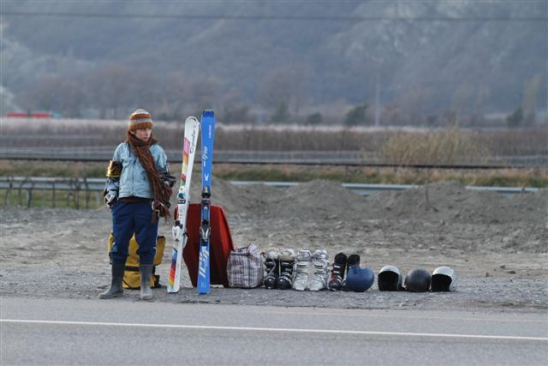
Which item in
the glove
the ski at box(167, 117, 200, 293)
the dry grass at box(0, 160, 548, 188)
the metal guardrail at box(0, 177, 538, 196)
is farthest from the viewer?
the dry grass at box(0, 160, 548, 188)

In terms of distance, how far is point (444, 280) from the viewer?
11.6 meters

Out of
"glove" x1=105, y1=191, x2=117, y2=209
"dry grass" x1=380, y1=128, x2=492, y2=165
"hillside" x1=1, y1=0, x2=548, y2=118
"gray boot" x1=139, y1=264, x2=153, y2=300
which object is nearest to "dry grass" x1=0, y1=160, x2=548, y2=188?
"dry grass" x1=380, y1=128, x2=492, y2=165

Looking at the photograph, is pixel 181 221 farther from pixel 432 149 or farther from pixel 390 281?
pixel 432 149

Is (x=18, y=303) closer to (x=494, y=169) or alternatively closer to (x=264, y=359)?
(x=264, y=359)

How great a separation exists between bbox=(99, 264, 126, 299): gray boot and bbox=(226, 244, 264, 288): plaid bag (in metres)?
1.22

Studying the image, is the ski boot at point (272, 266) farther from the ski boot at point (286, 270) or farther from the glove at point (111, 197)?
the glove at point (111, 197)

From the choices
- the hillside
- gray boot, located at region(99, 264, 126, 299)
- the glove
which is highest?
the hillside

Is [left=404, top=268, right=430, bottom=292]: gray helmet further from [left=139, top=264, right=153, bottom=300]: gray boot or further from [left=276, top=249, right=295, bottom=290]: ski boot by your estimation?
[left=139, top=264, right=153, bottom=300]: gray boot

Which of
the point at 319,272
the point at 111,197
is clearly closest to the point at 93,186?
the point at 319,272

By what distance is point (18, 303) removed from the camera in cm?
1037

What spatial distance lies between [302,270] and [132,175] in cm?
220

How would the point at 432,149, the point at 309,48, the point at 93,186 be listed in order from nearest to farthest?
the point at 93,186 < the point at 432,149 < the point at 309,48

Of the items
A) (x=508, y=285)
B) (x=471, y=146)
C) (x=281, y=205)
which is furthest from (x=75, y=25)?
(x=508, y=285)

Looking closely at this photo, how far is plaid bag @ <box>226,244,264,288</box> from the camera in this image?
11484 mm
